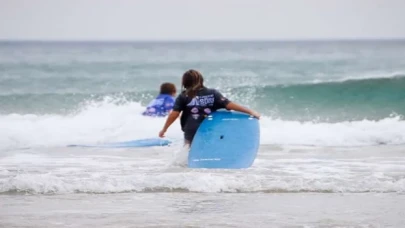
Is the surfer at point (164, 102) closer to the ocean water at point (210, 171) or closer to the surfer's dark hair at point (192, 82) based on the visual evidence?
the ocean water at point (210, 171)

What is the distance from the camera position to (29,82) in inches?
1065

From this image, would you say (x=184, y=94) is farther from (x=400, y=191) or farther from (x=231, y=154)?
(x=400, y=191)

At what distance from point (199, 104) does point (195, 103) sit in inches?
1.6

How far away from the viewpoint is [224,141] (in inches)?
356

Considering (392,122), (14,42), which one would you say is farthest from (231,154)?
(14,42)

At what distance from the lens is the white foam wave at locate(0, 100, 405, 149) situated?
1340 cm

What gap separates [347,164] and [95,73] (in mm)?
21133

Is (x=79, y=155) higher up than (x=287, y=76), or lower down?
lower down

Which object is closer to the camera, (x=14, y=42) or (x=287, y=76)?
(x=287, y=76)

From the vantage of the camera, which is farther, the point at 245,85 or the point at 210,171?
the point at 245,85

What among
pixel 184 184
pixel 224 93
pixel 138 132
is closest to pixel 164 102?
pixel 138 132

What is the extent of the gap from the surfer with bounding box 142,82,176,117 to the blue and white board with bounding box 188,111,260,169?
12.3 ft

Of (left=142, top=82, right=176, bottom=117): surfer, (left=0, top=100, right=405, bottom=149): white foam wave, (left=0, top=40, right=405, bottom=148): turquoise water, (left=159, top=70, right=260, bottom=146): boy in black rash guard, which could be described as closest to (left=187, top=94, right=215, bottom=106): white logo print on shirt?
(left=159, top=70, right=260, bottom=146): boy in black rash guard

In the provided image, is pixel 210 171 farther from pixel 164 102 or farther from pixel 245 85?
pixel 245 85
